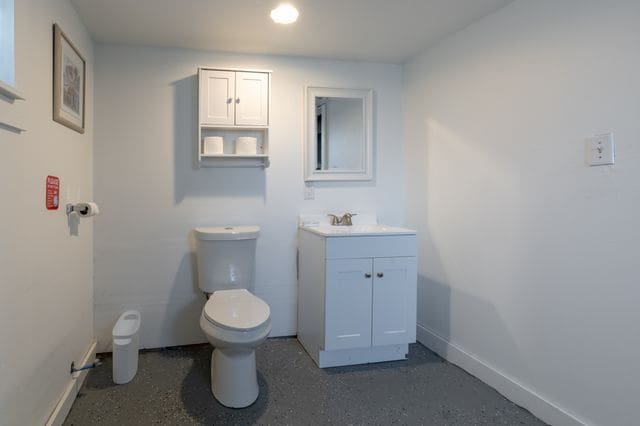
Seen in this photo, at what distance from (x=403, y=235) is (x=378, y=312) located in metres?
0.50

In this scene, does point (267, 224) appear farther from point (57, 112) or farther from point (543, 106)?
point (543, 106)

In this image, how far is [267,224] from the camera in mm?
2904

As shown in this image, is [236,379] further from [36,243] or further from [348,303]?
[36,243]

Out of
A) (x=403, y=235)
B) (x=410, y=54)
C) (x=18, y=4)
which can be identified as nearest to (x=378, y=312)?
(x=403, y=235)

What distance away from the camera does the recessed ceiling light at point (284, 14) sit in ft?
7.02

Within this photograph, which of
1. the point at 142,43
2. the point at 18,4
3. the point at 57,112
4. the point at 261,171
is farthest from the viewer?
the point at 261,171

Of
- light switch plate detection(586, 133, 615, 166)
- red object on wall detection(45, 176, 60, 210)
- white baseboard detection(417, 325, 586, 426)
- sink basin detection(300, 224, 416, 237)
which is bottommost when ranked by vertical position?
white baseboard detection(417, 325, 586, 426)

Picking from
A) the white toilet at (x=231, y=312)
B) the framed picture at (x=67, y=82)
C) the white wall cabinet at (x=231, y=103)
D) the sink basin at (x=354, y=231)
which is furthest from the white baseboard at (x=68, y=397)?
the sink basin at (x=354, y=231)

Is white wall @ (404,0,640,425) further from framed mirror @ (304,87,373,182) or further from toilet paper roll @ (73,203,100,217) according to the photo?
toilet paper roll @ (73,203,100,217)

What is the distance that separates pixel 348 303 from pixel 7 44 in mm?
1993

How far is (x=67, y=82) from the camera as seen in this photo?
2000mm

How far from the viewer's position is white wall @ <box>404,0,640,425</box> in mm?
1588

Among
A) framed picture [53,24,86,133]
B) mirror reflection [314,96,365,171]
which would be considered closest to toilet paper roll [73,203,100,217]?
framed picture [53,24,86,133]

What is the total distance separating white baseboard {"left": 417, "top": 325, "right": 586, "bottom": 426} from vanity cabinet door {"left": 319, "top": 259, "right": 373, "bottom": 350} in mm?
570
